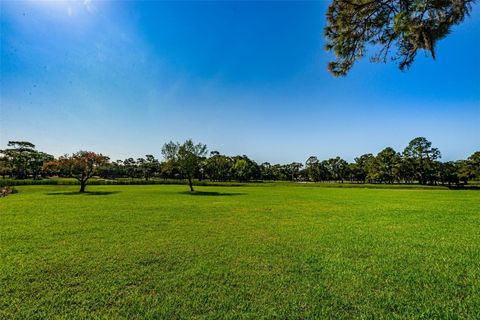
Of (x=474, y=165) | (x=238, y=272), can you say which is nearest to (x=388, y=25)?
(x=238, y=272)

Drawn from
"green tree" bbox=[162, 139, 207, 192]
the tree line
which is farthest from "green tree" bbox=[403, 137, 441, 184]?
"green tree" bbox=[162, 139, 207, 192]

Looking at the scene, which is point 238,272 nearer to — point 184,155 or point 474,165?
point 184,155

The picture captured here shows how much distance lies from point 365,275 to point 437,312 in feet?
5.34

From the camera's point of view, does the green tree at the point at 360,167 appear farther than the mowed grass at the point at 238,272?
Yes

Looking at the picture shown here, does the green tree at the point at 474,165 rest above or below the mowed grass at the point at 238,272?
above

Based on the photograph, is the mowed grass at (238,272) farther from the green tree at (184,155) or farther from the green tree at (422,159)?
the green tree at (422,159)

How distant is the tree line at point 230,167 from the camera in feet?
122

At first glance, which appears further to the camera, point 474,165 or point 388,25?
point 474,165

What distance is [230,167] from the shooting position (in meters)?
98.1

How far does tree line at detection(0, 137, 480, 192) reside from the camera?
37188 mm

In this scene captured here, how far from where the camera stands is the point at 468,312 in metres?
4.13

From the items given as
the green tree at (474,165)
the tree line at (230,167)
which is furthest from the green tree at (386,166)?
the green tree at (474,165)

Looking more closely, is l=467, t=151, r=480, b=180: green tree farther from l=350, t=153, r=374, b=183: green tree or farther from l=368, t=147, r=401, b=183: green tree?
l=350, t=153, r=374, b=183: green tree

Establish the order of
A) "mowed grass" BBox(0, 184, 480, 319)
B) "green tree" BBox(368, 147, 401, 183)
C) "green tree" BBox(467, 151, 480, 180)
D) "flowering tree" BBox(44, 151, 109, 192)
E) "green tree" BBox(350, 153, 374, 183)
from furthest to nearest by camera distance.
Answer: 1. "green tree" BBox(350, 153, 374, 183)
2. "green tree" BBox(368, 147, 401, 183)
3. "green tree" BBox(467, 151, 480, 180)
4. "flowering tree" BBox(44, 151, 109, 192)
5. "mowed grass" BBox(0, 184, 480, 319)
